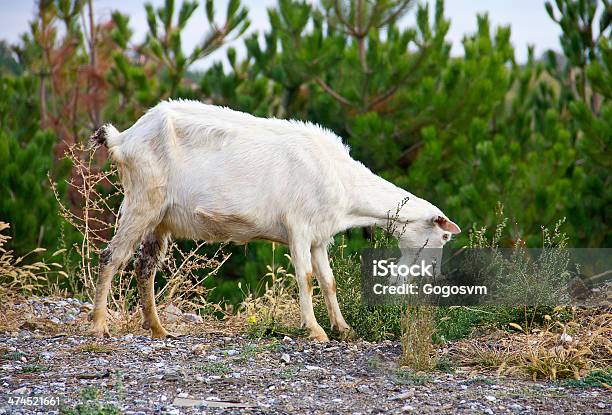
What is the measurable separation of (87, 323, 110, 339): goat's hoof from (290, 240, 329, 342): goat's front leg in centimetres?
164

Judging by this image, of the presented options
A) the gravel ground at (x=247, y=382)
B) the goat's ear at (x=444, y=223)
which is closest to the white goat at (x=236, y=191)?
the goat's ear at (x=444, y=223)

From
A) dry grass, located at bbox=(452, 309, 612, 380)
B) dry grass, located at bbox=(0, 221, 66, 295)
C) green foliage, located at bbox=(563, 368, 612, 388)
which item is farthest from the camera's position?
dry grass, located at bbox=(0, 221, 66, 295)

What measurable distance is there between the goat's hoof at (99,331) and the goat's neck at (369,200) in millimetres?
2197

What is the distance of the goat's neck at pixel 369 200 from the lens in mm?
7945

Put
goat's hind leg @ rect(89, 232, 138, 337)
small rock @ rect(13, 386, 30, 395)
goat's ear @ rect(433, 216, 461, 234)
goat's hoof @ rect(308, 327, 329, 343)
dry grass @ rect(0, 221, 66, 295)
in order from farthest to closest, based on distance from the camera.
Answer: dry grass @ rect(0, 221, 66, 295) → goat's ear @ rect(433, 216, 461, 234) → goat's hind leg @ rect(89, 232, 138, 337) → goat's hoof @ rect(308, 327, 329, 343) → small rock @ rect(13, 386, 30, 395)

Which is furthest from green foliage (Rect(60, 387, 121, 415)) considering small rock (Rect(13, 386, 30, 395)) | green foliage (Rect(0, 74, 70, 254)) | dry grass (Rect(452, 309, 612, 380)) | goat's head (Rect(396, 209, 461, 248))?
green foliage (Rect(0, 74, 70, 254))

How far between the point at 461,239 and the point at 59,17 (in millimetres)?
8992

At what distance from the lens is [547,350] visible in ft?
23.0

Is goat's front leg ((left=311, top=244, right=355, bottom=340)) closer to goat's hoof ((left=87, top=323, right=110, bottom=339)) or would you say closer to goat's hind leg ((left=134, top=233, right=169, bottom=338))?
goat's hind leg ((left=134, top=233, right=169, bottom=338))

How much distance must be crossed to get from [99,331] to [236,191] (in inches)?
64.0

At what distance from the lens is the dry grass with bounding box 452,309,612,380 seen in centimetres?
671

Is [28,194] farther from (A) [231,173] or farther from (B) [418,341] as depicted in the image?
(B) [418,341]

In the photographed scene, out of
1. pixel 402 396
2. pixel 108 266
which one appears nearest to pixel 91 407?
pixel 402 396

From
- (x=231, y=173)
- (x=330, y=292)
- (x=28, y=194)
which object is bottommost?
(x=330, y=292)
